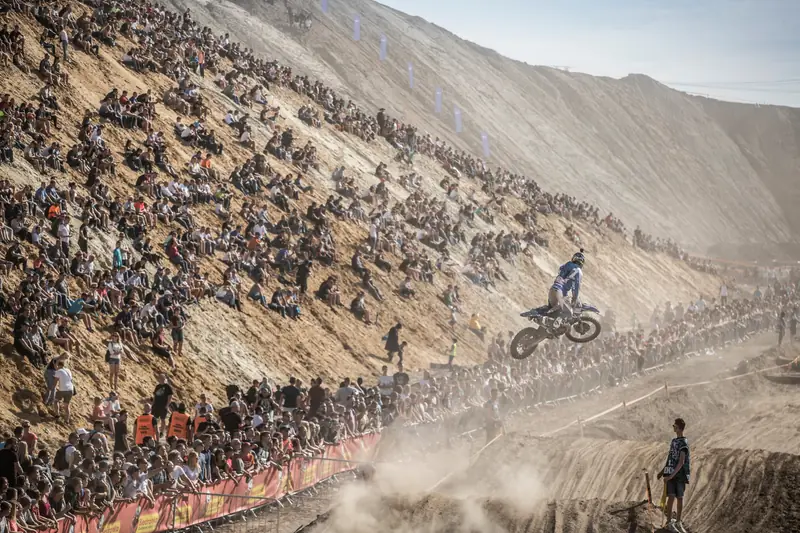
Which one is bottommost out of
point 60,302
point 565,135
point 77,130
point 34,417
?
point 34,417

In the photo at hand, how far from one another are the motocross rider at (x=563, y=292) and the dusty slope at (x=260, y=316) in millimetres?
10782

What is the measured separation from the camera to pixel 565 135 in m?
106

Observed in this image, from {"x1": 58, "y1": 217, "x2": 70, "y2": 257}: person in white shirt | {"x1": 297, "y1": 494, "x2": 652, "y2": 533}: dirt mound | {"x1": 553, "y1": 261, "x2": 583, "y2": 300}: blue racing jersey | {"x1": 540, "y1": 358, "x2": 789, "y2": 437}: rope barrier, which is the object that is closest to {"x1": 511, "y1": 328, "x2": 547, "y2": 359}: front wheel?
{"x1": 553, "y1": 261, "x2": 583, "y2": 300}: blue racing jersey

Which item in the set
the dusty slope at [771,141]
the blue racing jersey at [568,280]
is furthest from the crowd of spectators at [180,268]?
the dusty slope at [771,141]

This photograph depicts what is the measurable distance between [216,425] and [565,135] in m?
90.8

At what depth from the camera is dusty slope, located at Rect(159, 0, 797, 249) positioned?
79.4 metres

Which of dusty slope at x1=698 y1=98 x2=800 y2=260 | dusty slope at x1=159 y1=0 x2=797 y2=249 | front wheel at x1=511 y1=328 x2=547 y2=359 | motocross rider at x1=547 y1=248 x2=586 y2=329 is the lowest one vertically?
front wheel at x1=511 y1=328 x2=547 y2=359

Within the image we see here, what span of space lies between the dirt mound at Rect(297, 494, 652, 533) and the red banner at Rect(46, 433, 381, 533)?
2.00 metres

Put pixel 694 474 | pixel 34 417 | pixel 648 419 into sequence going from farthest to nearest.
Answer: pixel 648 419 → pixel 694 474 → pixel 34 417

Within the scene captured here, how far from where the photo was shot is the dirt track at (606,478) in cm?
1744

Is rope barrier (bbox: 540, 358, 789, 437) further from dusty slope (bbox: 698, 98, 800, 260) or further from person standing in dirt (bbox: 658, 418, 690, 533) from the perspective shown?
dusty slope (bbox: 698, 98, 800, 260)

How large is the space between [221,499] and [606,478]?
1049 centimetres

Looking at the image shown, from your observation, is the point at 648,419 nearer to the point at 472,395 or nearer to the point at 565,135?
the point at 472,395

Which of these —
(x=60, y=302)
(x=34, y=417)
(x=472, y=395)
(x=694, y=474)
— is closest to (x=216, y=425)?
(x=34, y=417)
